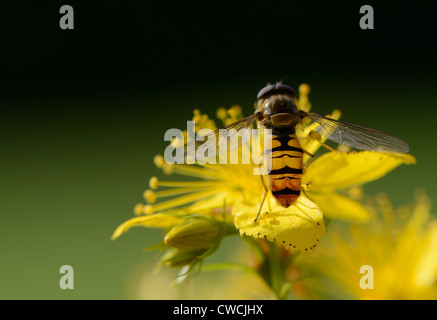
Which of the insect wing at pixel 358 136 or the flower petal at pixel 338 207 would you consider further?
the flower petal at pixel 338 207

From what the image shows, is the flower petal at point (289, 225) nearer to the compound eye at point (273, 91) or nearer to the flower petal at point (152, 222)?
the flower petal at point (152, 222)

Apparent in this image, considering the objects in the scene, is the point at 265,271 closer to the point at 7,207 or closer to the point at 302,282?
the point at 302,282

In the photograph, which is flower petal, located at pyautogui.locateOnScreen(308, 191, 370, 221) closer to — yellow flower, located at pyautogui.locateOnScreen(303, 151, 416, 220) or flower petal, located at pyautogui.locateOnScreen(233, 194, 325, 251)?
yellow flower, located at pyautogui.locateOnScreen(303, 151, 416, 220)

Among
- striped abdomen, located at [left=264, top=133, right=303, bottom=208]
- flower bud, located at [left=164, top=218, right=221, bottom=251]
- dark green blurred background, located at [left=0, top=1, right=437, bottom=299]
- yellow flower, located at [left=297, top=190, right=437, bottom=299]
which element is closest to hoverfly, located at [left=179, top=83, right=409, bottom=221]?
striped abdomen, located at [left=264, top=133, right=303, bottom=208]

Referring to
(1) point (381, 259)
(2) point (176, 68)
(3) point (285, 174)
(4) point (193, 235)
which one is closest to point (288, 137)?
(3) point (285, 174)

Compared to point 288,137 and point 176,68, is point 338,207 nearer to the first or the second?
point 288,137

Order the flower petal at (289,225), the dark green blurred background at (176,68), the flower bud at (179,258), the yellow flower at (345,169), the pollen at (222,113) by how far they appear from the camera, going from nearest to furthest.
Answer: the flower petal at (289,225) → the flower bud at (179,258) → the yellow flower at (345,169) → the pollen at (222,113) → the dark green blurred background at (176,68)

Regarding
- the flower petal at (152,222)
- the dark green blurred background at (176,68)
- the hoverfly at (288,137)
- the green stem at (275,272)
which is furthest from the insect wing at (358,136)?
the dark green blurred background at (176,68)
